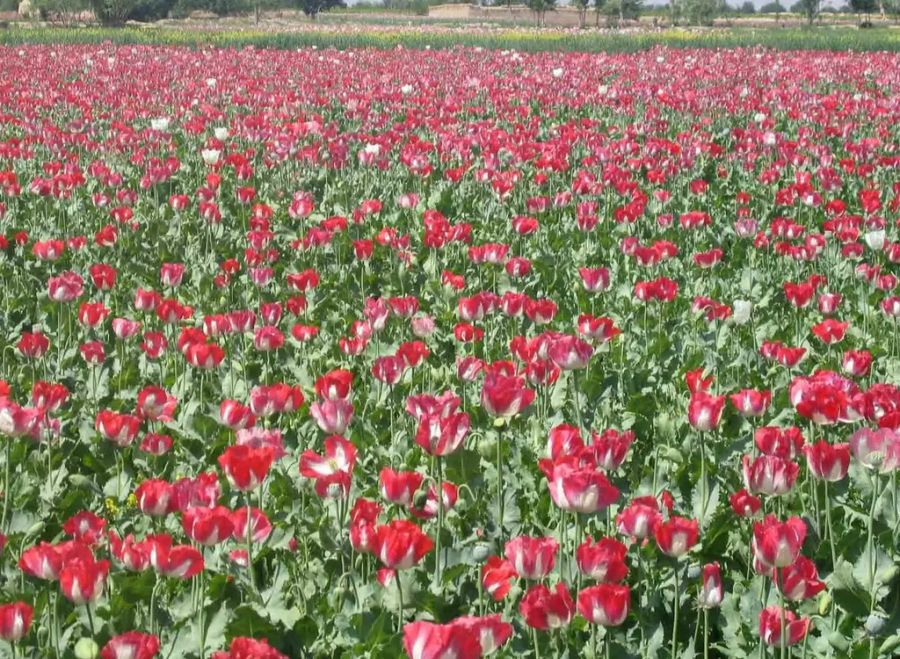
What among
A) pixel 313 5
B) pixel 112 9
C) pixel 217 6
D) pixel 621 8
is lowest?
pixel 621 8

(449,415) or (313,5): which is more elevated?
(313,5)

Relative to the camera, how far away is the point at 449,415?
238 centimetres

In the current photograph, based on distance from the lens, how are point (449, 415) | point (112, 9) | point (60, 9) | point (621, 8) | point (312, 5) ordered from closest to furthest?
point (449, 415) < point (112, 9) < point (60, 9) < point (621, 8) < point (312, 5)

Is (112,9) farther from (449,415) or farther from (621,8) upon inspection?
(449,415)

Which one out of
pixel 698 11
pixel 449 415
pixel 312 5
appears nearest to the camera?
pixel 449 415

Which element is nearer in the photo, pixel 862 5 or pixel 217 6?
pixel 862 5

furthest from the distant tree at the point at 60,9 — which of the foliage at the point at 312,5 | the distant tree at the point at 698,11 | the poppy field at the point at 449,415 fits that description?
the poppy field at the point at 449,415

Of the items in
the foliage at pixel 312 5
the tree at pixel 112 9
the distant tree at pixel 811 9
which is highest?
the foliage at pixel 312 5

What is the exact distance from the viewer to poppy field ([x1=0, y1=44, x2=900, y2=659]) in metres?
2.19

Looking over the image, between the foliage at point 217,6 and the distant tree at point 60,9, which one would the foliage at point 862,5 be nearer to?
the foliage at point 217,6

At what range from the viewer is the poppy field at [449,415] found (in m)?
2.19

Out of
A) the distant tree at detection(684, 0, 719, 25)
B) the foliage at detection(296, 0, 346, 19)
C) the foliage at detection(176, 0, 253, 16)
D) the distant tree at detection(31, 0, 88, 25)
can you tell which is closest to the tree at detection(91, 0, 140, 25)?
the distant tree at detection(31, 0, 88, 25)

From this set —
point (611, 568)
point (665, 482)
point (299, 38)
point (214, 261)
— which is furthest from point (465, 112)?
point (299, 38)

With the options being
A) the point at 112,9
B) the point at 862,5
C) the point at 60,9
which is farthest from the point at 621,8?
the point at 60,9
